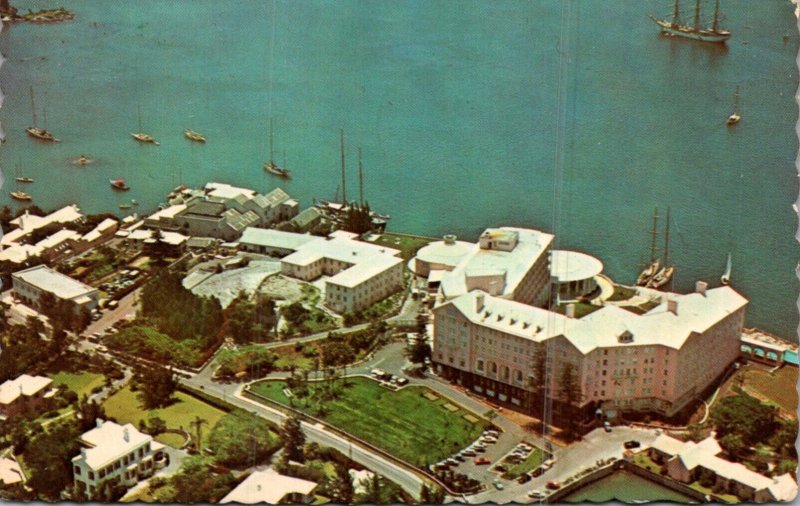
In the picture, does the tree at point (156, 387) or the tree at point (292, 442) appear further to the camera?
the tree at point (156, 387)

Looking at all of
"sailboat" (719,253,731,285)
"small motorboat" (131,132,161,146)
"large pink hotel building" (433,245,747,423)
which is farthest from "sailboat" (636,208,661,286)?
"small motorboat" (131,132,161,146)

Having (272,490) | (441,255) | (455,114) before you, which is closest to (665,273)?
(441,255)

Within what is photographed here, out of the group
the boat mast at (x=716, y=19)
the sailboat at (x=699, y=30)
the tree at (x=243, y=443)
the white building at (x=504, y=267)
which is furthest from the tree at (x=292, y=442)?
the boat mast at (x=716, y=19)

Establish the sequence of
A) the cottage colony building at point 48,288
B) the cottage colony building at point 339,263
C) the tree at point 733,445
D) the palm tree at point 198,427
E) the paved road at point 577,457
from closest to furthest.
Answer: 1. the paved road at point 577,457
2. the tree at point 733,445
3. the palm tree at point 198,427
4. the cottage colony building at point 339,263
5. the cottage colony building at point 48,288

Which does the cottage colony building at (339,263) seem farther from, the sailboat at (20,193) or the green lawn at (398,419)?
the sailboat at (20,193)

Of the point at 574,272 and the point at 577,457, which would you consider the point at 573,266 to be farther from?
the point at 577,457

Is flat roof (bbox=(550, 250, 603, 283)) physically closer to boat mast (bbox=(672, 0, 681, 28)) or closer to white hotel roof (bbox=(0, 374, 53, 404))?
boat mast (bbox=(672, 0, 681, 28))
